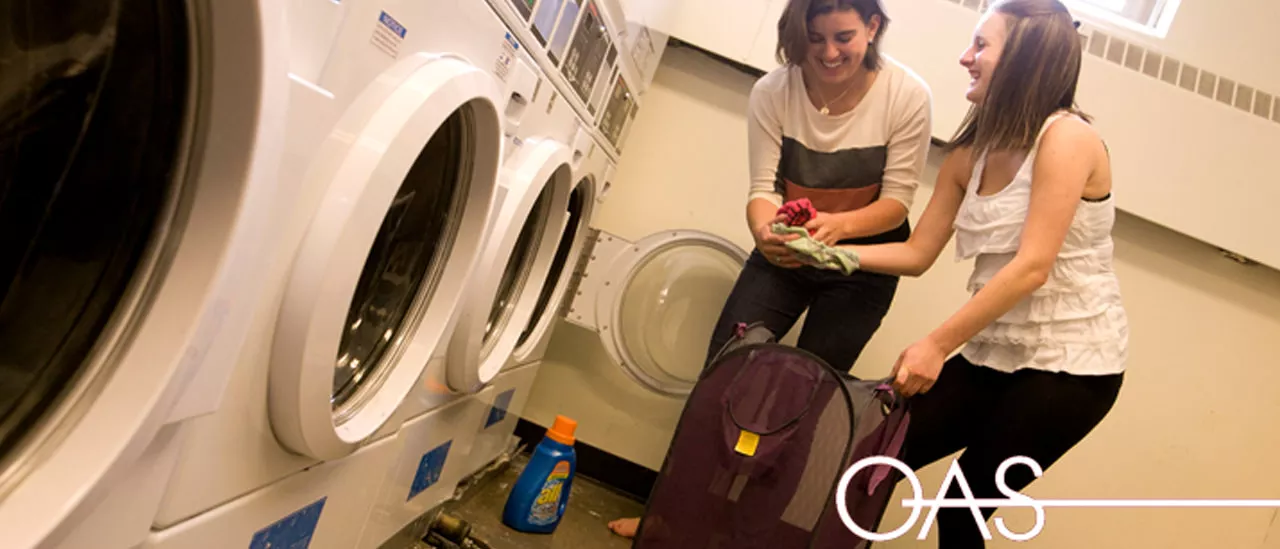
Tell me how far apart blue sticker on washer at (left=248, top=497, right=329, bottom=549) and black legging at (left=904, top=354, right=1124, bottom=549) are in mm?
901

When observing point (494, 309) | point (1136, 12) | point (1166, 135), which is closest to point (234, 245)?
point (494, 309)

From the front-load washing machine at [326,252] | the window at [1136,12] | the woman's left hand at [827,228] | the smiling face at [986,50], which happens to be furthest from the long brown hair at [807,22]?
the window at [1136,12]

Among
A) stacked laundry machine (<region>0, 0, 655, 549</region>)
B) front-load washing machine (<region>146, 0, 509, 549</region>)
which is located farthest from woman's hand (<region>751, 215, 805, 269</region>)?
front-load washing machine (<region>146, 0, 509, 549</region>)

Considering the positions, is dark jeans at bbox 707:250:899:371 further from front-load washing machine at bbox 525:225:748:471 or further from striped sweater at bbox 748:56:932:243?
front-load washing machine at bbox 525:225:748:471

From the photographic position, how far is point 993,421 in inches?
45.9

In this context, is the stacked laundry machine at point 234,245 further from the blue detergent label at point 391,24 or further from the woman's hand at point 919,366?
the woman's hand at point 919,366

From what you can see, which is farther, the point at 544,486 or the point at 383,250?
the point at 544,486

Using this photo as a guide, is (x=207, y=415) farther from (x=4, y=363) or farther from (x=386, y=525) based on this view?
(x=386, y=525)

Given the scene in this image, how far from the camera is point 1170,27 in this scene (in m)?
1.98

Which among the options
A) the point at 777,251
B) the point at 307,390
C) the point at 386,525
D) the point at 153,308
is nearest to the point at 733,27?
the point at 777,251

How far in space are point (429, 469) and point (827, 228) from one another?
2.58 ft

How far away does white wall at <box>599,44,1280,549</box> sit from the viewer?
1.97 m

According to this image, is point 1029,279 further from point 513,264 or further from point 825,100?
point 513,264

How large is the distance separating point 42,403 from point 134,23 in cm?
23
